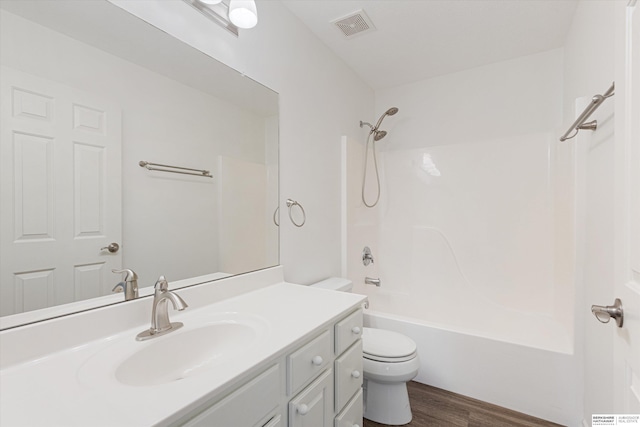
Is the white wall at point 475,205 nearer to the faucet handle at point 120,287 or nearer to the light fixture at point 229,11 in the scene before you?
the light fixture at point 229,11

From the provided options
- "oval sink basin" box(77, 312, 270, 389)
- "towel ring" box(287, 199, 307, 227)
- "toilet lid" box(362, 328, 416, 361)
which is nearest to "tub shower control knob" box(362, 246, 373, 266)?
"toilet lid" box(362, 328, 416, 361)

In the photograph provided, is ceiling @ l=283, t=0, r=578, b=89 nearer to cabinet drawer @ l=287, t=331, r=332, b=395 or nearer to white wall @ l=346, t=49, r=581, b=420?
white wall @ l=346, t=49, r=581, b=420

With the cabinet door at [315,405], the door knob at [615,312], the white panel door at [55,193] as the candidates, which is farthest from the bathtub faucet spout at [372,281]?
the white panel door at [55,193]

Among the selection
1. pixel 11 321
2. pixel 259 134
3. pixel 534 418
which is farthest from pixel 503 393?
pixel 11 321

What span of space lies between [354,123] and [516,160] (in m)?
1.38

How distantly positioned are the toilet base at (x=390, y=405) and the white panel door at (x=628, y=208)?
1068 mm

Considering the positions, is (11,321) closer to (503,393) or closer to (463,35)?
(503,393)

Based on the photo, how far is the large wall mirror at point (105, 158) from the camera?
0.81m

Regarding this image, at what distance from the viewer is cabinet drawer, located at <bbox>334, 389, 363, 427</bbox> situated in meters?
1.18

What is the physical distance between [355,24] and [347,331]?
Answer: 1870 millimetres

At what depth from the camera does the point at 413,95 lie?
2.76 meters

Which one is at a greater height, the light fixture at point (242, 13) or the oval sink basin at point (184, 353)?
the light fixture at point (242, 13)

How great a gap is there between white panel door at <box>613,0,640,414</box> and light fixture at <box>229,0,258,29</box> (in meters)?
1.28

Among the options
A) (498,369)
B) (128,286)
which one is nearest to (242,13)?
(128,286)
